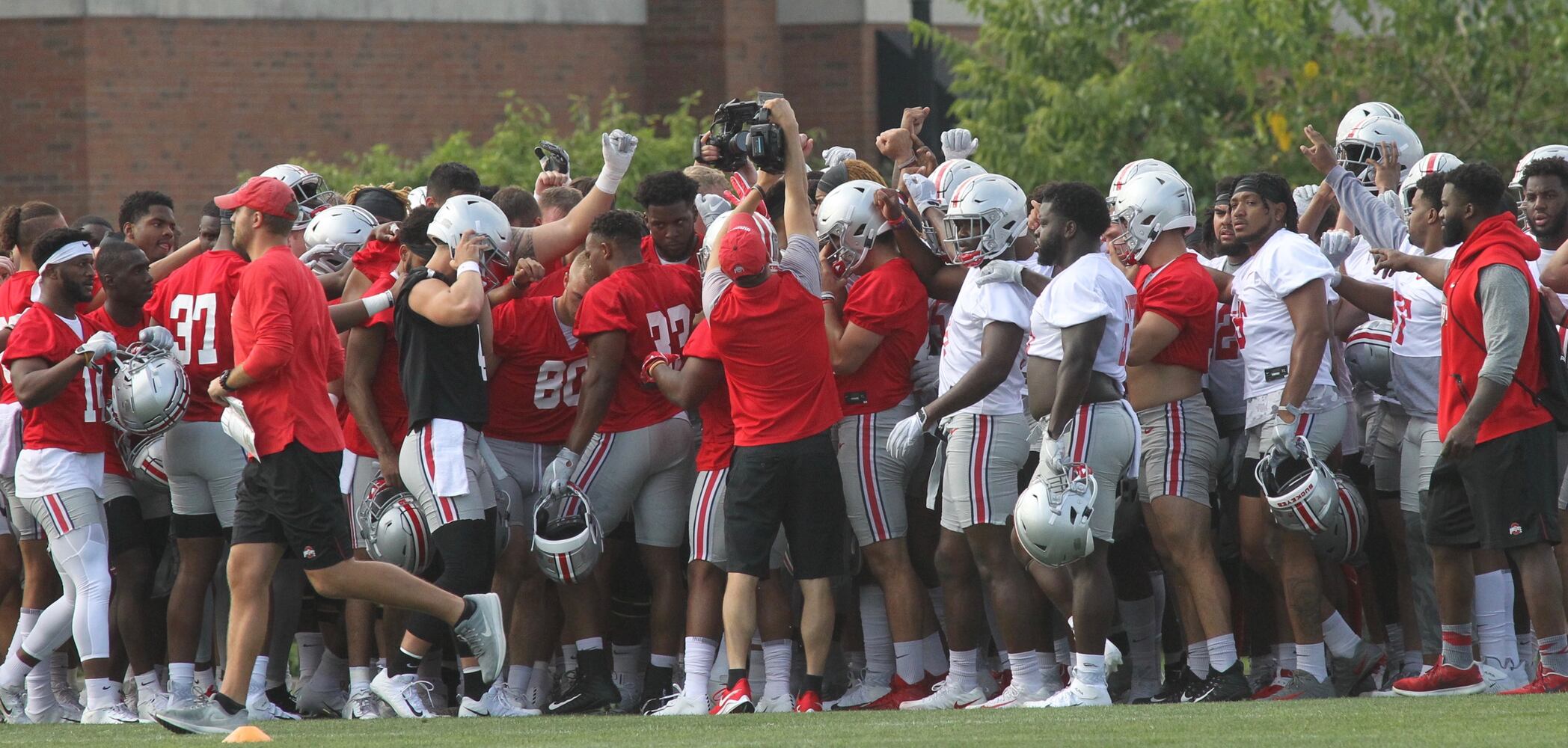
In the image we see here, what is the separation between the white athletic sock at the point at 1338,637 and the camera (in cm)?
883

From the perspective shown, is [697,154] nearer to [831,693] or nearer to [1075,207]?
[1075,207]

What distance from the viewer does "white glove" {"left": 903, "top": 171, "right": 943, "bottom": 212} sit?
905 cm

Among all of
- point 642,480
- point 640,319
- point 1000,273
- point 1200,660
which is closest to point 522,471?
point 642,480

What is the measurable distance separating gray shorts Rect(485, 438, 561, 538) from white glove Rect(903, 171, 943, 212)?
199cm

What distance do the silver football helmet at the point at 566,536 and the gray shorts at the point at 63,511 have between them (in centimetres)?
198

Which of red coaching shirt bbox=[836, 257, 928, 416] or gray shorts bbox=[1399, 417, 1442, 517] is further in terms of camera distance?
red coaching shirt bbox=[836, 257, 928, 416]

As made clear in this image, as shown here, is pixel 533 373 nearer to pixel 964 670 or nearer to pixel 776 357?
pixel 776 357

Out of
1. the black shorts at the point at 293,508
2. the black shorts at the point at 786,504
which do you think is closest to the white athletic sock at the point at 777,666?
the black shorts at the point at 786,504

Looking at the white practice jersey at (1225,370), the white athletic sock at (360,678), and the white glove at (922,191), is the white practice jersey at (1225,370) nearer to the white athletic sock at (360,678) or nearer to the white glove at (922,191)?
the white glove at (922,191)

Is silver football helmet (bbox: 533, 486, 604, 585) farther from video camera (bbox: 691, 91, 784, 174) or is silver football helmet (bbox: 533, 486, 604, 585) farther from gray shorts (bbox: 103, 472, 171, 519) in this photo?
gray shorts (bbox: 103, 472, 171, 519)

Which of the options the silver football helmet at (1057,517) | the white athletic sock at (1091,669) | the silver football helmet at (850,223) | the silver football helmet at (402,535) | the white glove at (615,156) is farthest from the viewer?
the white glove at (615,156)

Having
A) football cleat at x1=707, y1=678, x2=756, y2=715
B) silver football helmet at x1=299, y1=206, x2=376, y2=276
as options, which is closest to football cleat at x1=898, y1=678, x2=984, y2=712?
football cleat at x1=707, y1=678, x2=756, y2=715

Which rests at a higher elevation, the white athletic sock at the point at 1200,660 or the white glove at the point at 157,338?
the white glove at the point at 157,338

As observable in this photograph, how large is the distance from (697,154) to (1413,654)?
3986 millimetres
